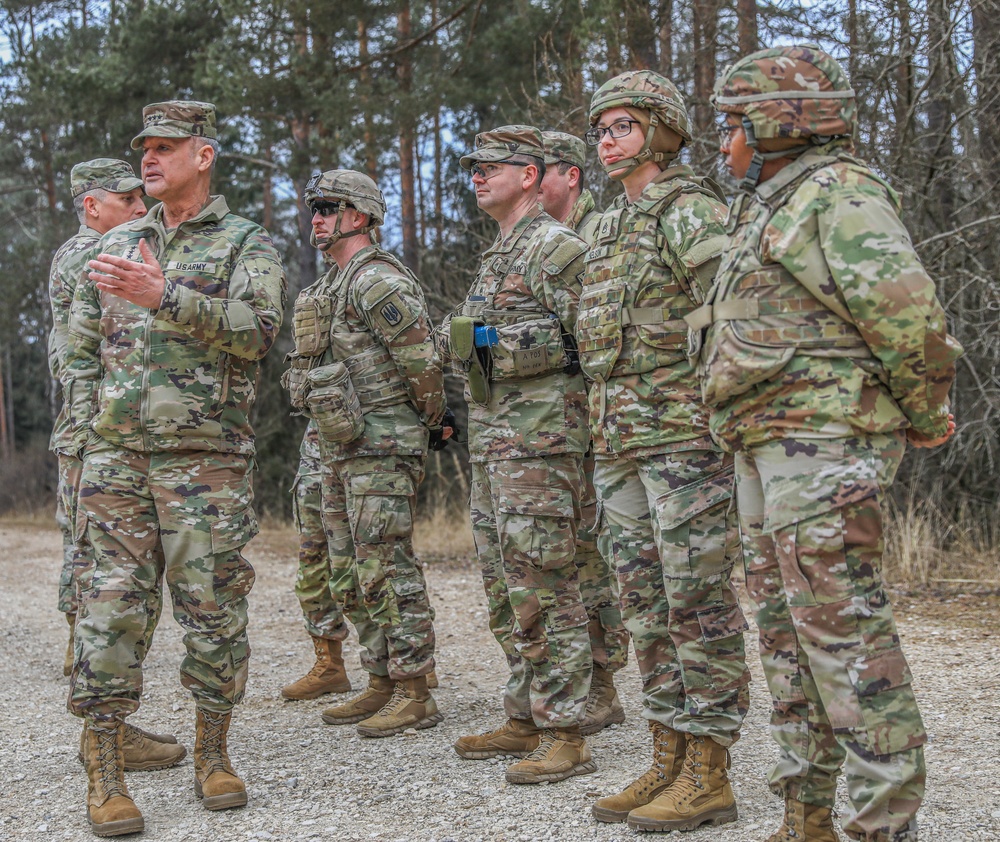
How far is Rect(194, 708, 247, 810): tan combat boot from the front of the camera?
4168 mm

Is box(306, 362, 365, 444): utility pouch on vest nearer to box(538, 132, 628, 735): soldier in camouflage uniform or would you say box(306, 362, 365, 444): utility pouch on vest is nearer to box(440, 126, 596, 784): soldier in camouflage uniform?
box(440, 126, 596, 784): soldier in camouflage uniform

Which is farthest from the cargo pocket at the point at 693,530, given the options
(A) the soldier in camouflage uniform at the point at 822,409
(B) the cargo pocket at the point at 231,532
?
(B) the cargo pocket at the point at 231,532

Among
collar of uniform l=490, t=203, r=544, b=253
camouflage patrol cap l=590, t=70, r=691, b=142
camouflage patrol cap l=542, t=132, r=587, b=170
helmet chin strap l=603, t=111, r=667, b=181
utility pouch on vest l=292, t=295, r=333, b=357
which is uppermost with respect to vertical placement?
camouflage patrol cap l=542, t=132, r=587, b=170

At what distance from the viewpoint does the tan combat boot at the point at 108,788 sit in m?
3.91

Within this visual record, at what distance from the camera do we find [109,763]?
13.3 feet

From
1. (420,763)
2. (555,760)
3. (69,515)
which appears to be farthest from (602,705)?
(69,515)

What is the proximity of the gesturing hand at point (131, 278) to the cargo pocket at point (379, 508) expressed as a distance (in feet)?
5.43

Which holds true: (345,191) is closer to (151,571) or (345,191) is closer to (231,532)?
(231,532)

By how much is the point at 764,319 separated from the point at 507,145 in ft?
6.83

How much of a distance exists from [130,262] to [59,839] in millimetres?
2207

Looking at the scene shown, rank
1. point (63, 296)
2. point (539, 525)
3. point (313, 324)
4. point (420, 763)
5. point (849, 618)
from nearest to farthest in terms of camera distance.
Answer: point (849, 618)
point (539, 525)
point (420, 763)
point (313, 324)
point (63, 296)

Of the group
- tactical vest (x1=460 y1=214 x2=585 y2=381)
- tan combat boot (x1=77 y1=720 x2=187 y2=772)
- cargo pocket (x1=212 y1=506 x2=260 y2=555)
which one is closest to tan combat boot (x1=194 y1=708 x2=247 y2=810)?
tan combat boot (x1=77 y1=720 x2=187 y2=772)

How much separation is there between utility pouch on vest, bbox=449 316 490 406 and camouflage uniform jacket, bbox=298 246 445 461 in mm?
600

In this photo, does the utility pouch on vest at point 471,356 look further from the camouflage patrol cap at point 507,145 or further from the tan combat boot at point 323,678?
the tan combat boot at point 323,678
